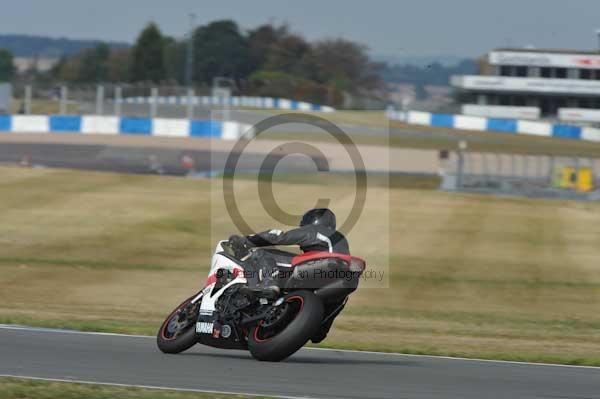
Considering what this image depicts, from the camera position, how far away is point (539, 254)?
20.1 m

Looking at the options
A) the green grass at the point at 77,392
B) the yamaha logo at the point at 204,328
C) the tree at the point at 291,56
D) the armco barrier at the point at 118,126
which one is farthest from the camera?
the tree at the point at 291,56

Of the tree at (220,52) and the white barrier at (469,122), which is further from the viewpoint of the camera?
the tree at (220,52)

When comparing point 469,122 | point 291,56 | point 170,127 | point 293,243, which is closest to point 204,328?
point 293,243

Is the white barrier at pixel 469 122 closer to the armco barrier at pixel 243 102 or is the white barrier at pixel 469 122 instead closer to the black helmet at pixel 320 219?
the armco barrier at pixel 243 102

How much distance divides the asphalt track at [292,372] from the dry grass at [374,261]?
1111 millimetres

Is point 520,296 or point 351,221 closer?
point 520,296

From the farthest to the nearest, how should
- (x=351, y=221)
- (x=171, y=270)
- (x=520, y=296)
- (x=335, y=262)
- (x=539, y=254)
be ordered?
(x=351, y=221)
(x=539, y=254)
(x=171, y=270)
(x=520, y=296)
(x=335, y=262)

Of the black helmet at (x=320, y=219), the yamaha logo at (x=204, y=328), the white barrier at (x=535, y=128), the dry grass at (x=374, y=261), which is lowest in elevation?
the dry grass at (x=374, y=261)

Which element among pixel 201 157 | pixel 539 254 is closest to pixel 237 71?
pixel 201 157

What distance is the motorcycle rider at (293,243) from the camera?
7.96 m

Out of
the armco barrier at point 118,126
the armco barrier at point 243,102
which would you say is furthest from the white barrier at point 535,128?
the armco barrier at point 118,126

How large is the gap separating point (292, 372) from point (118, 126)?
33404 millimetres

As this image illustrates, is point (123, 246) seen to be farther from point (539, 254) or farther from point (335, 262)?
point (335, 262)

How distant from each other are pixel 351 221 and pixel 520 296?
21.4 ft
